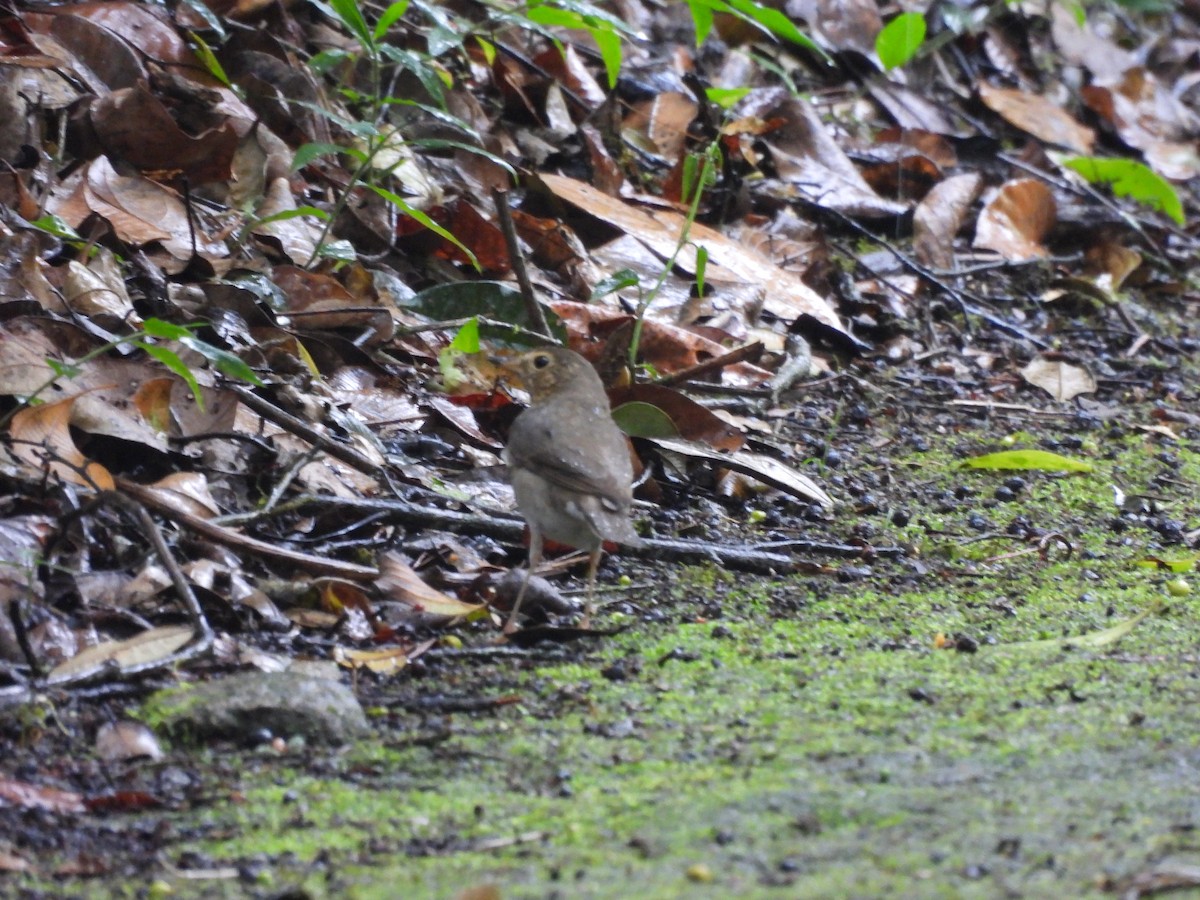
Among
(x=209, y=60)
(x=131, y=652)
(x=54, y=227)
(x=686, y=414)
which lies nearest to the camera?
(x=131, y=652)

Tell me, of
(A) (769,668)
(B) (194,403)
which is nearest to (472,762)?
(A) (769,668)

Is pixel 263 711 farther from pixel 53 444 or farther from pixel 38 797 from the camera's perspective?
pixel 53 444

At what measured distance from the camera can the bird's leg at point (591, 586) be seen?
3.93m

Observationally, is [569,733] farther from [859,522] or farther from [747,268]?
[747,268]

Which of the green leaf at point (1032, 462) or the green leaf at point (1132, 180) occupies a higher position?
the green leaf at point (1032, 462)

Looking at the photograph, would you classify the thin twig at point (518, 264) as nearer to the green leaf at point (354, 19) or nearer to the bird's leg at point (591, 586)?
the green leaf at point (354, 19)

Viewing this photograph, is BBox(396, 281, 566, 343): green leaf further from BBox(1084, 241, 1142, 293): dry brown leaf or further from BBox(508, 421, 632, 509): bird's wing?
BBox(1084, 241, 1142, 293): dry brown leaf

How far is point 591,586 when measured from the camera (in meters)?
4.07

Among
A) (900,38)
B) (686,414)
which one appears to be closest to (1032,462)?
(686,414)

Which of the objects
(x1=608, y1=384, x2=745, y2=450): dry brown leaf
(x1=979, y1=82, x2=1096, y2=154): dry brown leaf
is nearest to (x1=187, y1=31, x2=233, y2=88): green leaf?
(x1=608, y1=384, x2=745, y2=450): dry brown leaf

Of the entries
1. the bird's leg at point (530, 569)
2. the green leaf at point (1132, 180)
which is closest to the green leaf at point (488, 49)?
the bird's leg at point (530, 569)

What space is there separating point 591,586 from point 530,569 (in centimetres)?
17

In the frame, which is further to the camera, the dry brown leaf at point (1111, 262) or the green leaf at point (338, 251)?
the dry brown leaf at point (1111, 262)

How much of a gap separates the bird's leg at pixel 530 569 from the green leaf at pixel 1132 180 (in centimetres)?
623
